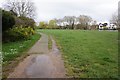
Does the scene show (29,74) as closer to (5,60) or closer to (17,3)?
(5,60)

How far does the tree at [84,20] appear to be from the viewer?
120938 mm

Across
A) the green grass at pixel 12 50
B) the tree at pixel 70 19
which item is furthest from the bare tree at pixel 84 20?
the green grass at pixel 12 50

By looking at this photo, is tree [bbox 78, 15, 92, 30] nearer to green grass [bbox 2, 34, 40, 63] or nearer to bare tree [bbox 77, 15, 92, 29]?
bare tree [bbox 77, 15, 92, 29]

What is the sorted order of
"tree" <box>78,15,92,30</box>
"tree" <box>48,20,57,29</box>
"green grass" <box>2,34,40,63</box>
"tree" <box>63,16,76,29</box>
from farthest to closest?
"tree" <box>63,16,76,29</box> → "tree" <box>78,15,92,30</box> → "tree" <box>48,20,57,29</box> → "green grass" <box>2,34,40,63</box>

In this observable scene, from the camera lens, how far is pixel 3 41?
21500mm

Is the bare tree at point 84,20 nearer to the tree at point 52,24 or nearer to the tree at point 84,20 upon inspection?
the tree at point 84,20

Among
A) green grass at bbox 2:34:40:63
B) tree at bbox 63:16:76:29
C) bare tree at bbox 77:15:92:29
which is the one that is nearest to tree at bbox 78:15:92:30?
bare tree at bbox 77:15:92:29

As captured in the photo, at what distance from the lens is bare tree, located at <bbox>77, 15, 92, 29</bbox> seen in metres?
121

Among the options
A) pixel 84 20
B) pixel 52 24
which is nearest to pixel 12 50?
pixel 52 24

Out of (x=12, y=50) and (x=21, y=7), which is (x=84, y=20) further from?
(x=12, y=50)

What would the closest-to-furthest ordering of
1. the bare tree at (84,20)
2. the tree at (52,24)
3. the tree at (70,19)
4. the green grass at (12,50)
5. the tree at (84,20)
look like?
the green grass at (12,50) → the tree at (52,24) → the tree at (84,20) → the bare tree at (84,20) → the tree at (70,19)

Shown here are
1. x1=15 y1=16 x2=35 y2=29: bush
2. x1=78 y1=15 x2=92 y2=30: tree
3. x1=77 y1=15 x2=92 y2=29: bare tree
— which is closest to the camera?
x1=15 y1=16 x2=35 y2=29: bush

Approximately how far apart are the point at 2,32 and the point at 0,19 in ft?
5.44

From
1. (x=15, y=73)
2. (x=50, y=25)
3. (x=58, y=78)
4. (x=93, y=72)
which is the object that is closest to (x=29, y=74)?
(x=15, y=73)
